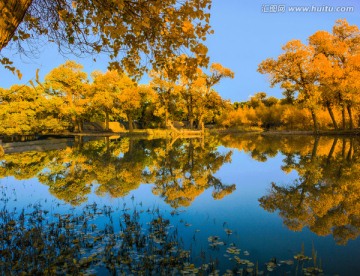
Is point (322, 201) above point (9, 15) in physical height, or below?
below

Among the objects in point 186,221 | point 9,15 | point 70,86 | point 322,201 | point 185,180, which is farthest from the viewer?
point 70,86

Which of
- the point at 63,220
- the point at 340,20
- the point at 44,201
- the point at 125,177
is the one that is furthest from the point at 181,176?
the point at 340,20

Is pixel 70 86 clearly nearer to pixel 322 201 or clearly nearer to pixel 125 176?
pixel 125 176

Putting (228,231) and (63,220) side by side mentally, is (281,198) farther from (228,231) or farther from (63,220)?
(63,220)

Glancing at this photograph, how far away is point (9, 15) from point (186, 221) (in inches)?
216

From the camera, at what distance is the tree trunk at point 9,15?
439 centimetres

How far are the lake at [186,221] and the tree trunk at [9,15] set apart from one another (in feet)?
11.3

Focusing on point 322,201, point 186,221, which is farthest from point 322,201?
point 186,221

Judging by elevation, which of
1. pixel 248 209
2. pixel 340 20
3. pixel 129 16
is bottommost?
pixel 248 209

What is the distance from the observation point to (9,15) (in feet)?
14.6

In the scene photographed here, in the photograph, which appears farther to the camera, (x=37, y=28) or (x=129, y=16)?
(x=37, y=28)

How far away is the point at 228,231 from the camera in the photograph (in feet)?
22.0

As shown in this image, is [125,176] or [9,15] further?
[125,176]

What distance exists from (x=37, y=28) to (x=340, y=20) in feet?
154
